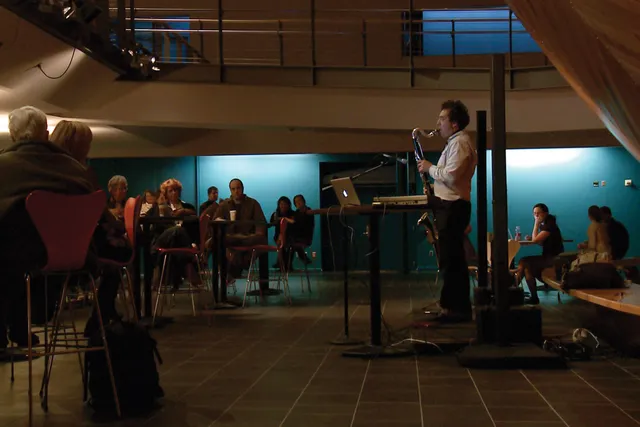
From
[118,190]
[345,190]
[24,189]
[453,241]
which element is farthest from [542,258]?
[24,189]

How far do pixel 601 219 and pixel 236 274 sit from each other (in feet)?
13.8

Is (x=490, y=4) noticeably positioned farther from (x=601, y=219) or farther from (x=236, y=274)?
(x=236, y=274)

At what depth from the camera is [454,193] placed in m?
4.45

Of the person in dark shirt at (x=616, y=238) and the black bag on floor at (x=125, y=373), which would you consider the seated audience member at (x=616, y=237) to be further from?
the black bag on floor at (x=125, y=373)

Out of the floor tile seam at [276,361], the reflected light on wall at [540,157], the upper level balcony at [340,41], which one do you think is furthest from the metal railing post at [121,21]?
the reflected light on wall at [540,157]

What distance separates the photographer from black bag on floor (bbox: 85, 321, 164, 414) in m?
2.86

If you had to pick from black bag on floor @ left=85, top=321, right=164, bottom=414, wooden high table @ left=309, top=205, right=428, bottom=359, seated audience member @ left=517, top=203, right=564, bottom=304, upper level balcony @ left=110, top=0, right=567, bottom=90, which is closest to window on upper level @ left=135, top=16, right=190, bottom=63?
upper level balcony @ left=110, top=0, right=567, bottom=90

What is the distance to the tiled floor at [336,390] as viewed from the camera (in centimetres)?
269

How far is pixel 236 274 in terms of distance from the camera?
27.2 feet

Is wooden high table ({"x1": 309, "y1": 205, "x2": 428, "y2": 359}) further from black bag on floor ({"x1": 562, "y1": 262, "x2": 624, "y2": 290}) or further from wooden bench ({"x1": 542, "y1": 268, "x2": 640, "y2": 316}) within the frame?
black bag on floor ({"x1": 562, "y1": 262, "x2": 624, "y2": 290})

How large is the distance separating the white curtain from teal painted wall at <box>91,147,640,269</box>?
28.5ft

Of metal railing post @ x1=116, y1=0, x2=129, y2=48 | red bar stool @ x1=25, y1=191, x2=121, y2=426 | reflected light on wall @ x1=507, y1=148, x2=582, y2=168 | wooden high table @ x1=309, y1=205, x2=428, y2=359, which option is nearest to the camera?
red bar stool @ x1=25, y1=191, x2=121, y2=426

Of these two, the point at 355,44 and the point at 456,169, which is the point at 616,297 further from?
the point at 355,44

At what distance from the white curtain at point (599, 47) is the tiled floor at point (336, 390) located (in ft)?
3.96
